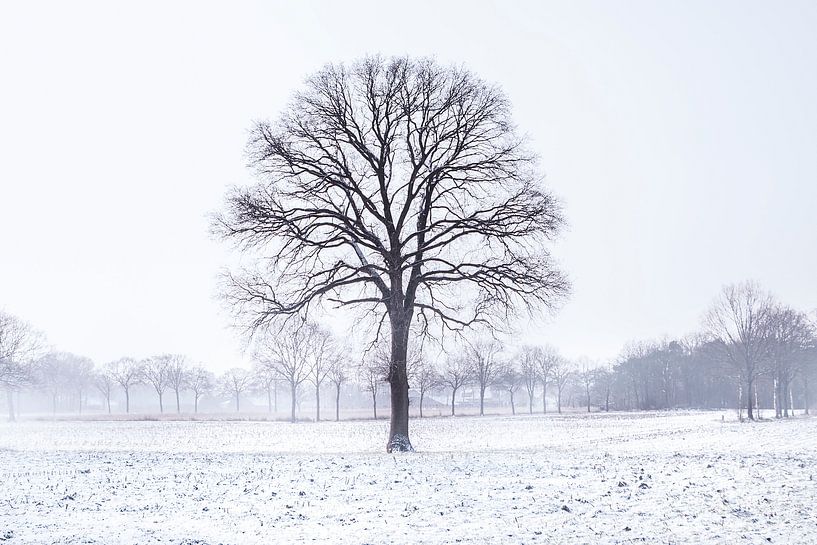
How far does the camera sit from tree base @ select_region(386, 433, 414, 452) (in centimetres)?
2217

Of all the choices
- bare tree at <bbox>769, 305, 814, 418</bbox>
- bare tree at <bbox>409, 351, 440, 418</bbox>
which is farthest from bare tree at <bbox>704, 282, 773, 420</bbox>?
bare tree at <bbox>409, 351, 440, 418</bbox>

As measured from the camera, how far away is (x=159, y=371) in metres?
121

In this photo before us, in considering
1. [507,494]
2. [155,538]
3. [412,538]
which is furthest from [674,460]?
[155,538]

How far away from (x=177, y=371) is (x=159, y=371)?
12057 millimetres

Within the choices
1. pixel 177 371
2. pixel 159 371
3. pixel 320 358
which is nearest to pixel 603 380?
pixel 320 358

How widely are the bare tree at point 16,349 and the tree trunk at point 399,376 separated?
2225 inches

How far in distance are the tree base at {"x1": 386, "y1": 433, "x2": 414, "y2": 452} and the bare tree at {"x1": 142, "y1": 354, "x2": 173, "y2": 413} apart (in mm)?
95270

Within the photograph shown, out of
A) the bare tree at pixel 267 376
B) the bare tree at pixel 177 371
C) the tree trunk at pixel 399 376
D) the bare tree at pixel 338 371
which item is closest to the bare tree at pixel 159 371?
the bare tree at pixel 177 371

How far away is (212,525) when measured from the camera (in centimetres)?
1044

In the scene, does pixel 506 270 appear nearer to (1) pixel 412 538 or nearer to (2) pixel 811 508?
(2) pixel 811 508

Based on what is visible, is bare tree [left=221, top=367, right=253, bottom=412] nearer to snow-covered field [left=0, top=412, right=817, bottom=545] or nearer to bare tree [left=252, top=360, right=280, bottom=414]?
bare tree [left=252, top=360, right=280, bottom=414]

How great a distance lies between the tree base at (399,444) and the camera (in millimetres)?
22172

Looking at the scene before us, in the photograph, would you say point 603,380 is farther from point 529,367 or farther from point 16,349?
point 16,349

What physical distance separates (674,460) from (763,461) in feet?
7.67
